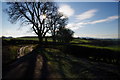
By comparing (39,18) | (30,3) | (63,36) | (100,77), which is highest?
(30,3)

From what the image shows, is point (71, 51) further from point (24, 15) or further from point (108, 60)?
point (24, 15)

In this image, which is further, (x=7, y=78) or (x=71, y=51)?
(x=71, y=51)

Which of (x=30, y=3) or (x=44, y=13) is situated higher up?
(x=30, y=3)

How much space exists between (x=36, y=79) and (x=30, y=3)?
16.2m

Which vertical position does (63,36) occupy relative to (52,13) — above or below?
below

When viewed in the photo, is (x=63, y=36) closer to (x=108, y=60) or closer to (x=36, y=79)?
(x=108, y=60)

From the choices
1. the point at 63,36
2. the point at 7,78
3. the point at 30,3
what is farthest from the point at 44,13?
the point at 7,78

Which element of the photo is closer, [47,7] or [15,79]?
[15,79]

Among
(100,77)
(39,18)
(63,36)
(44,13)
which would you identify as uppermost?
(44,13)

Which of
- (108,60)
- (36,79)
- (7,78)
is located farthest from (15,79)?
(108,60)

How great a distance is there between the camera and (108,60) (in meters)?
8.02

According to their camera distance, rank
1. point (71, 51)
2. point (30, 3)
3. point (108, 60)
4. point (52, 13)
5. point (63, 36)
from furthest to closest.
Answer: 1. point (63, 36)
2. point (52, 13)
3. point (30, 3)
4. point (71, 51)
5. point (108, 60)

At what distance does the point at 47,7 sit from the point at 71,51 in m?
10.6

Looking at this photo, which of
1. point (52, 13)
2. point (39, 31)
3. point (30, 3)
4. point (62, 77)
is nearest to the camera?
point (62, 77)
